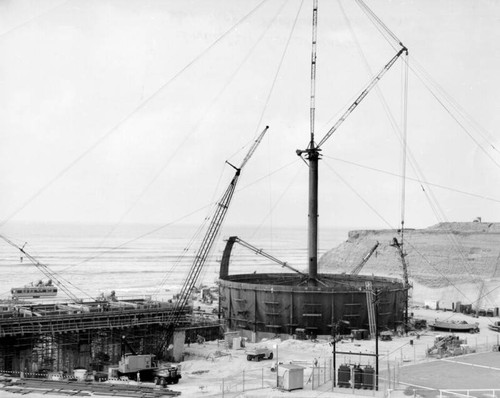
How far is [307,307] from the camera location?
5978cm

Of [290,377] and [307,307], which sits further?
[307,307]

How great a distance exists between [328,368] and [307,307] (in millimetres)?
17379

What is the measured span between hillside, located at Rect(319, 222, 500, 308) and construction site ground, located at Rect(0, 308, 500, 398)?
140ft

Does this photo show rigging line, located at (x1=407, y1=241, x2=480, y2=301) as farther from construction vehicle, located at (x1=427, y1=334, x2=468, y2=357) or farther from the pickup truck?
the pickup truck

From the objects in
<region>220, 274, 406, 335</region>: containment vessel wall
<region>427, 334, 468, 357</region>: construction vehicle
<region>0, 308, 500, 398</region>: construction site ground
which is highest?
<region>220, 274, 406, 335</region>: containment vessel wall

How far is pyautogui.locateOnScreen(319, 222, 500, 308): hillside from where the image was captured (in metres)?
102

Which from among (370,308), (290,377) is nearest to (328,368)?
(290,377)

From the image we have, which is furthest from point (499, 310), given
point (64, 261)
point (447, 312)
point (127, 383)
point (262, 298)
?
point (64, 261)

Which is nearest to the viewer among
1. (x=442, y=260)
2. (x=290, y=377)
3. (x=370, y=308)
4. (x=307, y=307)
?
(x=290, y=377)

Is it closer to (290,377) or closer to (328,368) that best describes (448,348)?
(328,368)

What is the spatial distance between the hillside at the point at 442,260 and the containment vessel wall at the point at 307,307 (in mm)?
33655

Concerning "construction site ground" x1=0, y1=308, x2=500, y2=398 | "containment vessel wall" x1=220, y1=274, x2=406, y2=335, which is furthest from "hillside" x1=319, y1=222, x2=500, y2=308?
"construction site ground" x1=0, y1=308, x2=500, y2=398

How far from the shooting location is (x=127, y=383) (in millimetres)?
38375

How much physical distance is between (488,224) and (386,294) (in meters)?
98.4
